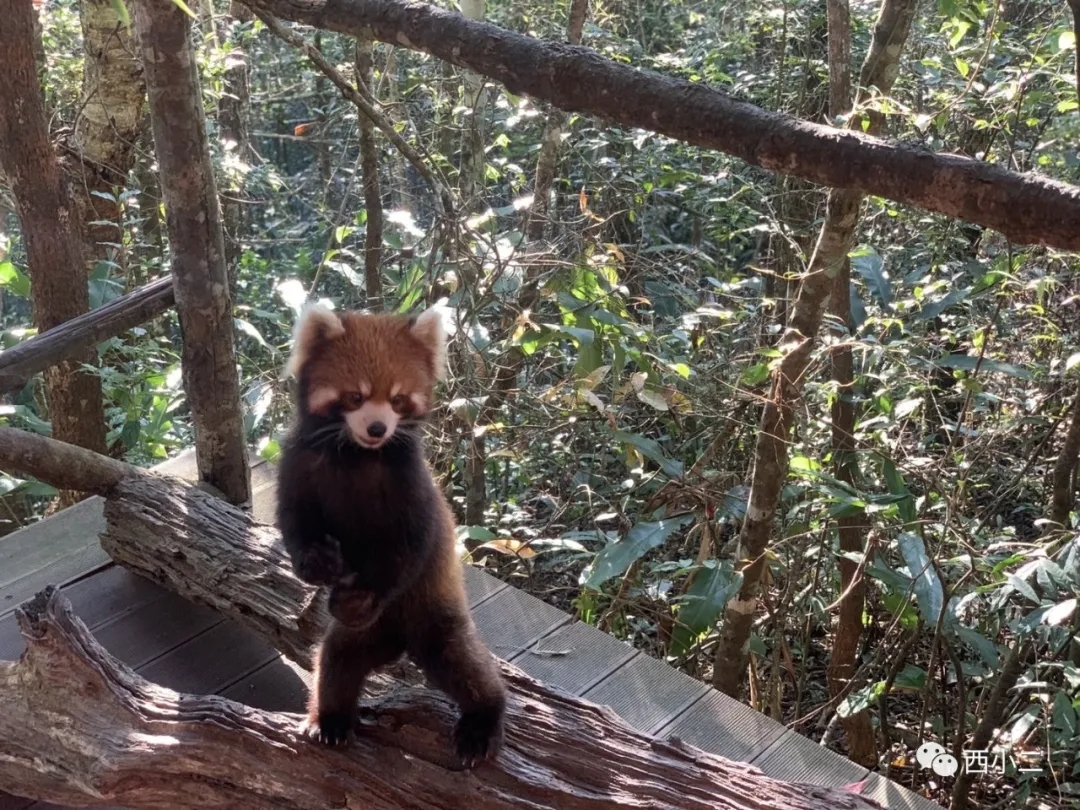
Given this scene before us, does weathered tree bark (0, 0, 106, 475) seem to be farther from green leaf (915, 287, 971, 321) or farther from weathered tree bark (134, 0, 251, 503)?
green leaf (915, 287, 971, 321)

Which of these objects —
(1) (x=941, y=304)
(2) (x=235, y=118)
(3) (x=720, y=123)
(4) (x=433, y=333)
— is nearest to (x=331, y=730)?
(4) (x=433, y=333)

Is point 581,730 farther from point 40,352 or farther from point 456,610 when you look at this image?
point 40,352

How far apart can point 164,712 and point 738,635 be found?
2.29 metres

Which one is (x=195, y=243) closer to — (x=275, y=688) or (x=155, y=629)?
(x=155, y=629)

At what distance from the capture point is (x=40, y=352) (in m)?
3.48

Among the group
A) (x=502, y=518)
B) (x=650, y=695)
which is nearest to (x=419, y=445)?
(x=650, y=695)

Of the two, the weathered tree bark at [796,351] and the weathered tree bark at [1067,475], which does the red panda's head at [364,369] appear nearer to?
the weathered tree bark at [796,351]

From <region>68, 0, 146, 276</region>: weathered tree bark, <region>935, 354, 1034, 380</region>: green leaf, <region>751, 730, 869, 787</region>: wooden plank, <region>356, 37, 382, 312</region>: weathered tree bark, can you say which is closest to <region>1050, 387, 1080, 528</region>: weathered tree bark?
<region>935, 354, 1034, 380</region>: green leaf

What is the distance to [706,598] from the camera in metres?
3.40

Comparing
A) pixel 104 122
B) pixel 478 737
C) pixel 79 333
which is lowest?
pixel 478 737

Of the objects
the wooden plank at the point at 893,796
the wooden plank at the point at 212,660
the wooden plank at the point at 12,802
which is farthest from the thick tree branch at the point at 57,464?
the wooden plank at the point at 893,796

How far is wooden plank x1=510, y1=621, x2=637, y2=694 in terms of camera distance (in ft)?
10.4

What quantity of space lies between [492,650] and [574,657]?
0.96ft

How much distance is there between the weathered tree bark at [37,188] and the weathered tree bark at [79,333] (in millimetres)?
1031
